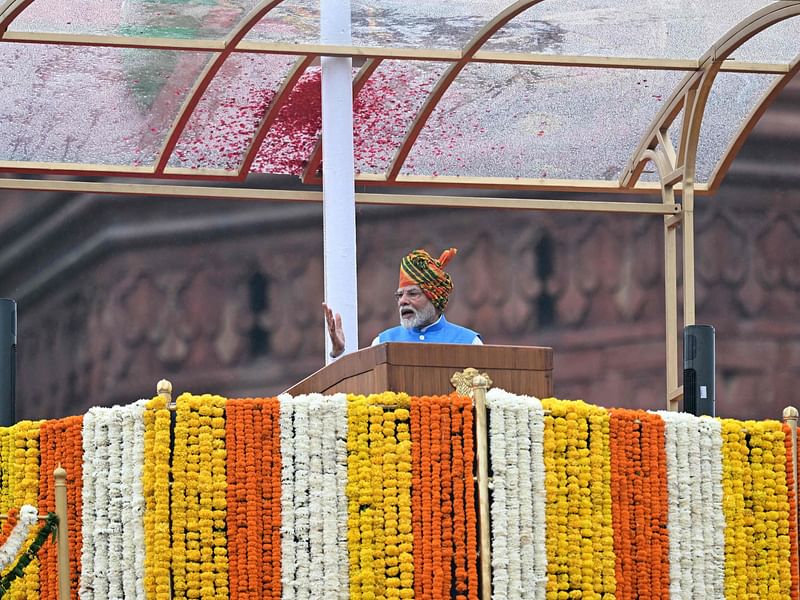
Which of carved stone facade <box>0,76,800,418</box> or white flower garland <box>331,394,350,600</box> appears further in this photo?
carved stone facade <box>0,76,800,418</box>

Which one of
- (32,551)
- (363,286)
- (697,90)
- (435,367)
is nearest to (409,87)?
(697,90)

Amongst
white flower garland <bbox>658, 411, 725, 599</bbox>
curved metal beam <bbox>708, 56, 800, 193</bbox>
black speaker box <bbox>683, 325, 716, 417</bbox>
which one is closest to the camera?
white flower garland <bbox>658, 411, 725, 599</bbox>

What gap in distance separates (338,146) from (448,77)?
1.22m

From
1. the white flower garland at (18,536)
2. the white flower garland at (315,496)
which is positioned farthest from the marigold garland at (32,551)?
the white flower garland at (315,496)

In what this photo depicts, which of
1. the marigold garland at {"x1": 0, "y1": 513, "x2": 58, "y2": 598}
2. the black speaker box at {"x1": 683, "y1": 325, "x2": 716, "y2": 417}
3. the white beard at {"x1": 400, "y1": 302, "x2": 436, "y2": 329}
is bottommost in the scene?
the marigold garland at {"x1": 0, "y1": 513, "x2": 58, "y2": 598}

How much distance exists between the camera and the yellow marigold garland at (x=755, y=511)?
24.9 ft

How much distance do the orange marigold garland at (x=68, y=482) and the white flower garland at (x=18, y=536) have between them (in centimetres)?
19

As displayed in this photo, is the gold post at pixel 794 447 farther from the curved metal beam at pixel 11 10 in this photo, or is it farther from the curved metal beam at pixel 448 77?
the curved metal beam at pixel 11 10

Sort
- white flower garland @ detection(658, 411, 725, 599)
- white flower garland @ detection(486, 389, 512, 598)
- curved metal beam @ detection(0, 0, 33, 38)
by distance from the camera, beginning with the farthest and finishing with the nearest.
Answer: curved metal beam @ detection(0, 0, 33, 38) → white flower garland @ detection(658, 411, 725, 599) → white flower garland @ detection(486, 389, 512, 598)

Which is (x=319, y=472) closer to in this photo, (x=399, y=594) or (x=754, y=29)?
(x=399, y=594)

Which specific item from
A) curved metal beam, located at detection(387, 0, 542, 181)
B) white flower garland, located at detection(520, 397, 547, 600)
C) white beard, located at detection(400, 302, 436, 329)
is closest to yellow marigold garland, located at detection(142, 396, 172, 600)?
white flower garland, located at detection(520, 397, 547, 600)

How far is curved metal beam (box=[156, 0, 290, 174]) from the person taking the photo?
965cm

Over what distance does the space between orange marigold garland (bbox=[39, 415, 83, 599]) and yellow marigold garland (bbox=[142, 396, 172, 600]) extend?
1.23ft

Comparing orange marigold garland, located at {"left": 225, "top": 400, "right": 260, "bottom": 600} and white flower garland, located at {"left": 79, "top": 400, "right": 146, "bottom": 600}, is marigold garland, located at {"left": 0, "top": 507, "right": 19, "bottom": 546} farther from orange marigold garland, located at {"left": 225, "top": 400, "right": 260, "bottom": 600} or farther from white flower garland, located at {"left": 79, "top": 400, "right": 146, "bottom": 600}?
orange marigold garland, located at {"left": 225, "top": 400, "right": 260, "bottom": 600}
